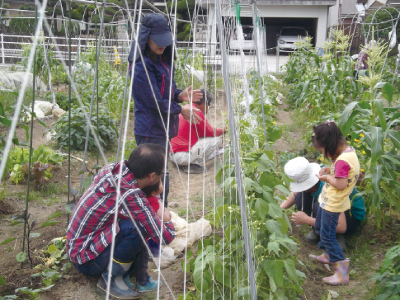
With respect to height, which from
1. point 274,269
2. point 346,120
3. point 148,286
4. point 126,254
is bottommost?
point 148,286

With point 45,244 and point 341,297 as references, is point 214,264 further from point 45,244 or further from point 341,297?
point 45,244

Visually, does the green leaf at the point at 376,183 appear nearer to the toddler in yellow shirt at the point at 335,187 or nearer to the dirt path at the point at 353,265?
the toddler in yellow shirt at the point at 335,187

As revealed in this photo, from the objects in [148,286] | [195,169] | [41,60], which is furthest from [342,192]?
[41,60]

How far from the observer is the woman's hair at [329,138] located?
2.79m

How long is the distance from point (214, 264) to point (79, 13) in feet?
50.7

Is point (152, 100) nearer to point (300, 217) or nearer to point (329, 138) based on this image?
point (329, 138)

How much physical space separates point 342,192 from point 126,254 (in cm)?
145

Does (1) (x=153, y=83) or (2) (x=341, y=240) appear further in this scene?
(2) (x=341, y=240)

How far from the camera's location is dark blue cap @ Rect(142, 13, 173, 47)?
2.71 meters

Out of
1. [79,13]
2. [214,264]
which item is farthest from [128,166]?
[79,13]

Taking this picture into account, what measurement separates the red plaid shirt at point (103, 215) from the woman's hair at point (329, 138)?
1.20 metres

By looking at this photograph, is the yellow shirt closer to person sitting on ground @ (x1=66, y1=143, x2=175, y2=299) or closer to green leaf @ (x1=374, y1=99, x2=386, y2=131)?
green leaf @ (x1=374, y1=99, x2=386, y2=131)

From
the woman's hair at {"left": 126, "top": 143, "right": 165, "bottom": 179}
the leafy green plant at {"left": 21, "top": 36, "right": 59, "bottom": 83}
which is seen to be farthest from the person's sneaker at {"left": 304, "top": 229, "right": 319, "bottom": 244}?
the leafy green plant at {"left": 21, "top": 36, "right": 59, "bottom": 83}

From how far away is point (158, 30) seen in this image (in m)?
2.72
